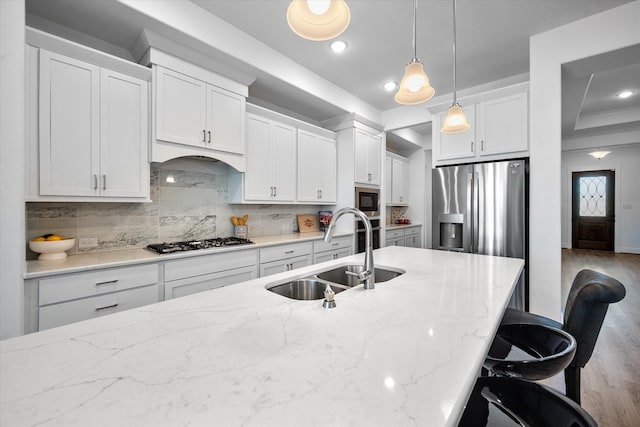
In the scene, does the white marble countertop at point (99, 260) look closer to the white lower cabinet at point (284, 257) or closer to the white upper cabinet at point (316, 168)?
the white lower cabinet at point (284, 257)

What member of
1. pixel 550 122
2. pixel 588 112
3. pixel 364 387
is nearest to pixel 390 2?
pixel 550 122

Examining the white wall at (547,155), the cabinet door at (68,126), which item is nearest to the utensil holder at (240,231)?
the cabinet door at (68,126)

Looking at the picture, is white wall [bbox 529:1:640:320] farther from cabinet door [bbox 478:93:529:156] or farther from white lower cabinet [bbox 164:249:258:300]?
white lower cabinet [bbox 164:249:258:300]

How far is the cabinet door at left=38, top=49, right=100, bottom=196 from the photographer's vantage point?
71.1 inches

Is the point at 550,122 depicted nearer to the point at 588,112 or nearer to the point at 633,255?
the point at 588,112

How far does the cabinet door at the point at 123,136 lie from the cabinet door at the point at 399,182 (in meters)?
4.20

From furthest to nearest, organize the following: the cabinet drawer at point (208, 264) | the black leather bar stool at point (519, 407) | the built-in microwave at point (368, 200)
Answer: the built-in microwave at point (368, 200) < the cabinet drawer at point (208, 264) < the black leather bar stool at point (519, 407)

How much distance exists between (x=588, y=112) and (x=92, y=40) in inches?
291

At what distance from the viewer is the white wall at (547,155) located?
2.51 m

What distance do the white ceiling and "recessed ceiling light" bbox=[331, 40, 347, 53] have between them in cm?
5

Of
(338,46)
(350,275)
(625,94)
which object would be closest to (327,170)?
(338,46)

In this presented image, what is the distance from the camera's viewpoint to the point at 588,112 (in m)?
5.24

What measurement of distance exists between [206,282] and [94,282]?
756 mm

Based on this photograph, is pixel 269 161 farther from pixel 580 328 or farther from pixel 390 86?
pixel 580 328
